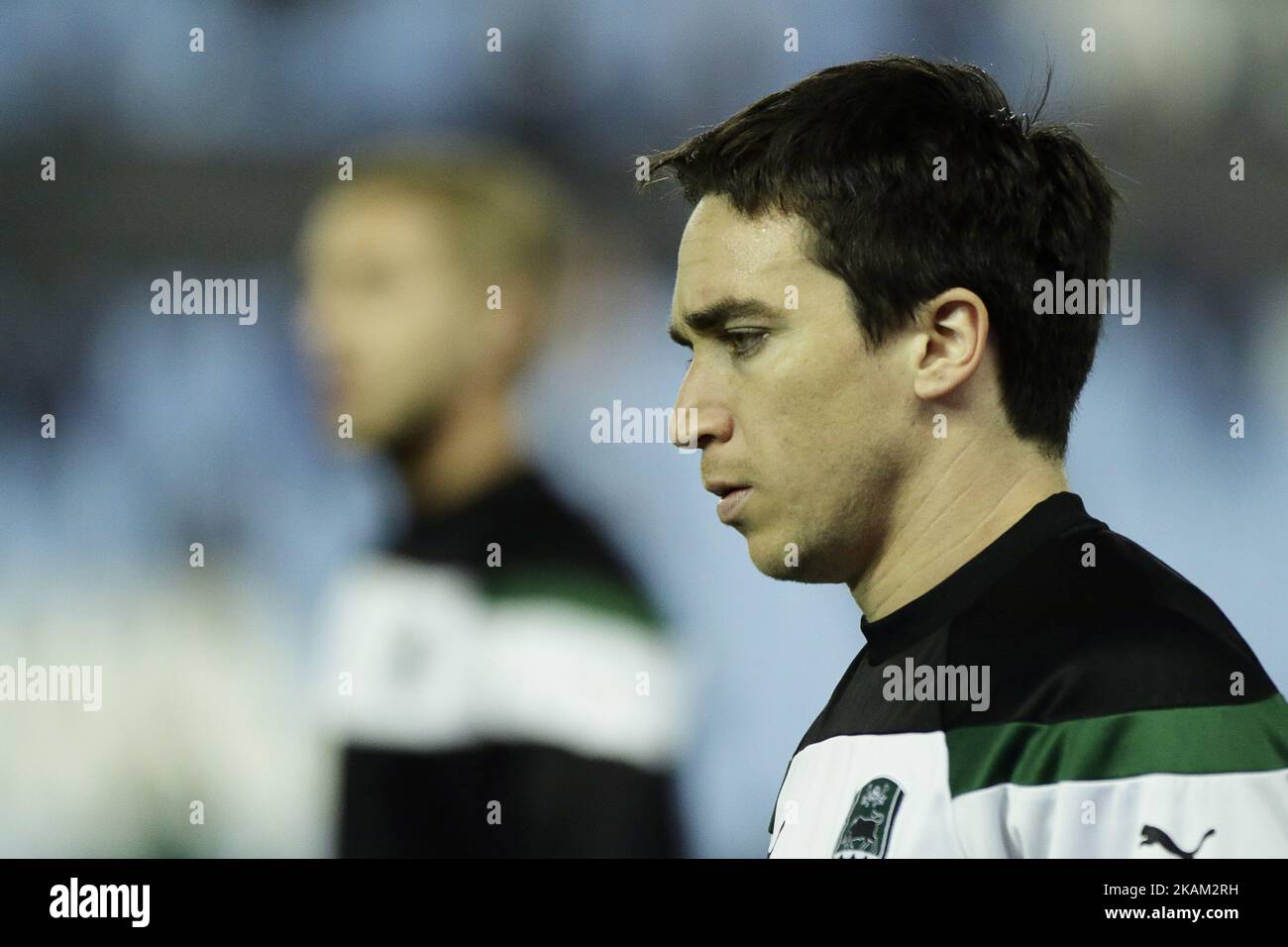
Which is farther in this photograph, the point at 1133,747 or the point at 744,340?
the point at 744,340

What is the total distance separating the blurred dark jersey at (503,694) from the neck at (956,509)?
1.31m

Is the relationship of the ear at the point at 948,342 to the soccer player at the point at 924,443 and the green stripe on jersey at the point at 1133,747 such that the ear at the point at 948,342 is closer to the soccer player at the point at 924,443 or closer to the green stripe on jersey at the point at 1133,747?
the soccer player at the point at 924,443

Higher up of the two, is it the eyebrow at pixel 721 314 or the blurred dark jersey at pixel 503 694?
the eyebrow at pixel 721 314

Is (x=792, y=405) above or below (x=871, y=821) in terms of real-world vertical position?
above

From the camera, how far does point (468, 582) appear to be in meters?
3.23

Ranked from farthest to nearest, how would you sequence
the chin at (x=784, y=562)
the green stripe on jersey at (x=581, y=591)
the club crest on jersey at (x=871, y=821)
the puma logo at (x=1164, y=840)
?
the green stripe on jersey at (x=581, y=591), the chin at (x=784, y=562), the club crest on jersey at (x=871, y=821), the puma logo at (x=1164, y=840)

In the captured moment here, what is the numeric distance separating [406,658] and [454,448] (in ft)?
1.71

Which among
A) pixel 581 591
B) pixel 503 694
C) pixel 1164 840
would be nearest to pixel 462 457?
pixel 581 591

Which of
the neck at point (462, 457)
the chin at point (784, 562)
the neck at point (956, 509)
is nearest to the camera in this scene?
the neck at point (956, 509)

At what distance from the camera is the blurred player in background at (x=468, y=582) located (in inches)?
119

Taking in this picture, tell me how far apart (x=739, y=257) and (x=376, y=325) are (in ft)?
5.54

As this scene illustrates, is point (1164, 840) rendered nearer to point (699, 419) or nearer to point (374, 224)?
point (699, 419)

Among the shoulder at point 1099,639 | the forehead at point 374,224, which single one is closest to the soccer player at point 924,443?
the shoulder at point 1099,639
